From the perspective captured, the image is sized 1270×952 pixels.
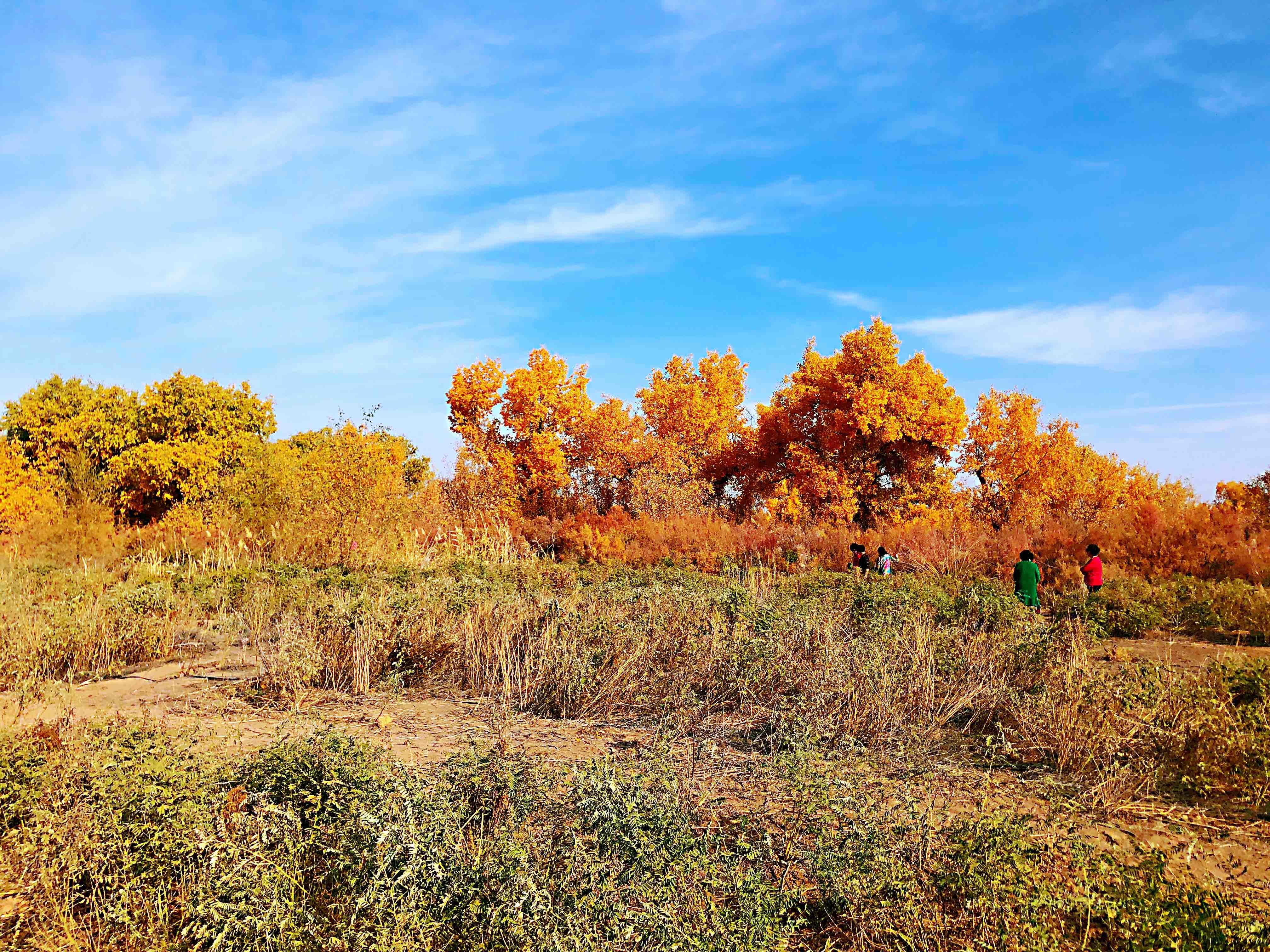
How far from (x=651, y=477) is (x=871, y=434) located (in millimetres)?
6424

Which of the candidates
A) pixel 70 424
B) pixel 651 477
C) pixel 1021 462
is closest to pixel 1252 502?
pixel 1021 462

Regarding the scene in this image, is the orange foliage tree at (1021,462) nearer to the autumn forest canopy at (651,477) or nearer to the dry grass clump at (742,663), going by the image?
the autumn forest canopy at (651,477)

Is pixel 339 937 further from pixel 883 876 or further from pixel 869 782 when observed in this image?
pixel 869 782

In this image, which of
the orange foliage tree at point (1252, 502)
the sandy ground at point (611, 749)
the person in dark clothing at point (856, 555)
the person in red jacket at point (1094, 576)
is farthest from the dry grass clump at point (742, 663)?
the orange foliage tree at point (1252, 502)

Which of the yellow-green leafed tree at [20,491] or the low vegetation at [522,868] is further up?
the yellow-green leafed tree at [20,491]

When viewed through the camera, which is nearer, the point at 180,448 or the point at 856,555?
the point at 856,555

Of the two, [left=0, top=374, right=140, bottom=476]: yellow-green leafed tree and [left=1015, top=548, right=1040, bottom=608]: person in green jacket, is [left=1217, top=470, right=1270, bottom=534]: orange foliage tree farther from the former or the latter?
[left=0, top=374, right=140, bottom=476]: yellow-green leafed tree

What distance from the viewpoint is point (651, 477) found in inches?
955

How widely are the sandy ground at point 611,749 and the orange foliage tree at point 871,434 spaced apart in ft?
52.6

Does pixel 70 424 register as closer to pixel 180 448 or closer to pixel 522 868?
pixel 180 448

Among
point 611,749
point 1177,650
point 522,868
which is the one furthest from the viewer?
point 1177,650

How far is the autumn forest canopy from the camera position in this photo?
14.6m

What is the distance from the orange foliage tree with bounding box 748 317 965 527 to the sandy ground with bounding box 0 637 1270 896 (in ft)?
52.6

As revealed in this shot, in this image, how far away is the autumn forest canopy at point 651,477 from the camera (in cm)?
1459
